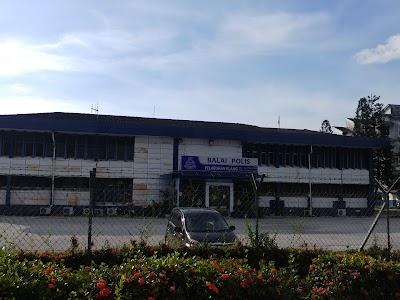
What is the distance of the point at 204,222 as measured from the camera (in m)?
11.0

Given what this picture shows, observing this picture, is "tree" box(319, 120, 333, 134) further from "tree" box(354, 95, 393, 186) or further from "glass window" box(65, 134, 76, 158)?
"glass window" box(65, 134, 76, 158)

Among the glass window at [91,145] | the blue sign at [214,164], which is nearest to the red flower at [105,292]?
the blue sign at [214,164]

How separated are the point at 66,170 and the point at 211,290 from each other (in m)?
25.4

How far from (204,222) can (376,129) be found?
123 feet

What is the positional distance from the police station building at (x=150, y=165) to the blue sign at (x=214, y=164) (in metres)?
Result: 0.07

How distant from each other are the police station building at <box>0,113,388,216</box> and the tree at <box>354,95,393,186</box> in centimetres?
902

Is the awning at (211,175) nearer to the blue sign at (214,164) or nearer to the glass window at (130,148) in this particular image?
the blue sign at (214,164)

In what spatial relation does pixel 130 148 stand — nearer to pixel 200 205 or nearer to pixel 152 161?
pixel 152 161

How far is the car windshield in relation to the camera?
1061 cm

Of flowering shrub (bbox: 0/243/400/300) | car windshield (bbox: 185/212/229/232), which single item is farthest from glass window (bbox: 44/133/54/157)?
flowering shrub (bbox: 0/243/400/300)

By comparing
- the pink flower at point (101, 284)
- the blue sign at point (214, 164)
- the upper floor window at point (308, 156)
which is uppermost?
the upper floor window at point (308, 156)

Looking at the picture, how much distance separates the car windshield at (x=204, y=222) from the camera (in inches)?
418

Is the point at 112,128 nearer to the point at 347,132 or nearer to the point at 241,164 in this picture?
the point at 241,164

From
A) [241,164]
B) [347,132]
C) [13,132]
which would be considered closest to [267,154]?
[241,164]
